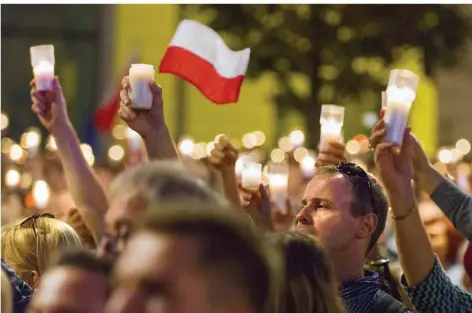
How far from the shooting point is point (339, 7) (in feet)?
55.7

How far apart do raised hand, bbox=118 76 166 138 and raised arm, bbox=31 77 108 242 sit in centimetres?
21

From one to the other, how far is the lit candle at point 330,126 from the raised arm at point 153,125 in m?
1.32

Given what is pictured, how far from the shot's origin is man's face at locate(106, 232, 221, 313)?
1.98m

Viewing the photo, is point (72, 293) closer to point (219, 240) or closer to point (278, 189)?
point (219, 240)

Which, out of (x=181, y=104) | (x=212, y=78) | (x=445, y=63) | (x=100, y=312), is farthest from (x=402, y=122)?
(x=181, y=104)

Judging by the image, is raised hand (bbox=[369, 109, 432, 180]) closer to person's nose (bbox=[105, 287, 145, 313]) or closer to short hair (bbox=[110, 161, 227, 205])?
short hair (bbox=[110, 161, 227, 205])

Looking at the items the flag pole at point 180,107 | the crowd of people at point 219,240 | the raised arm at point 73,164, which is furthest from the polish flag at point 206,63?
the flag pole at point 180,107

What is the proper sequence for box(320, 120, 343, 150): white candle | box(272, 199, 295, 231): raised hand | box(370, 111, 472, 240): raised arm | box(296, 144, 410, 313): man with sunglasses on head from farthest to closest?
box(272, 199, 295, 231): raised hand, box(320, 120, 343, 150): white candle, box(370, 111, 472, 240): raised arm, box(296, 144, 410, 313): man with sunglasses on head

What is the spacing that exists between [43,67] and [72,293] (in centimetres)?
222

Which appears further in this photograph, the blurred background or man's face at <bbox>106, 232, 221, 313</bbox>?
the blurred background

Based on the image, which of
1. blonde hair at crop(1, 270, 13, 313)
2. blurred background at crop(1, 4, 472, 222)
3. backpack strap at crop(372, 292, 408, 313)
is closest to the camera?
blonde hair at crop(1, 270, 13, 313)

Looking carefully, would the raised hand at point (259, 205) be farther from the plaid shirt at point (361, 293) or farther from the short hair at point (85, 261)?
the short hair at point (85, 261)

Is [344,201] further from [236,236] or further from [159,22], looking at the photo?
[159,22]

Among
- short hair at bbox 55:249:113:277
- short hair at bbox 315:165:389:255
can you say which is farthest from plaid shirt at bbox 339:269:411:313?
short hair at bbox 55:249:113:277
